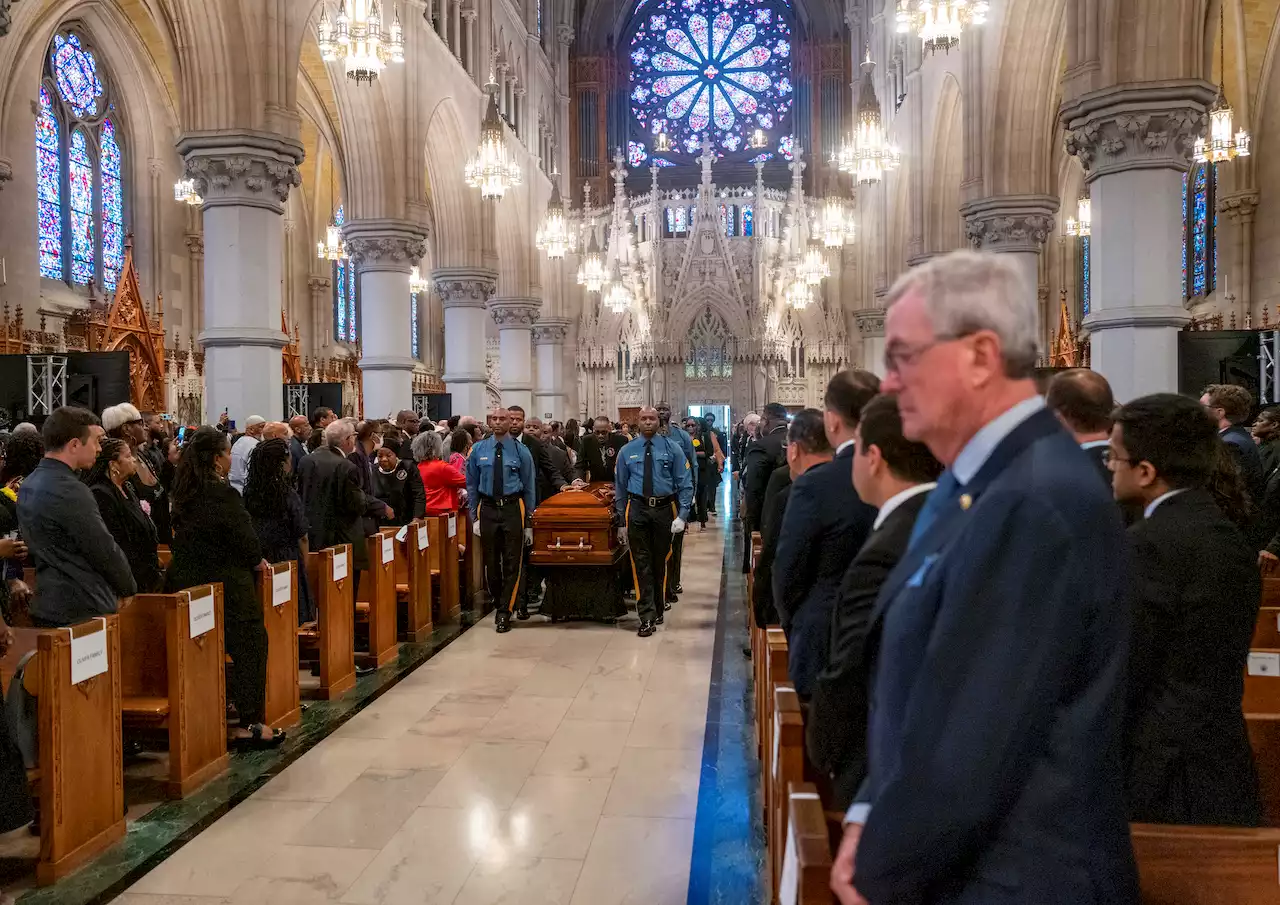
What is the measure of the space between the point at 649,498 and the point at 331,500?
267cm

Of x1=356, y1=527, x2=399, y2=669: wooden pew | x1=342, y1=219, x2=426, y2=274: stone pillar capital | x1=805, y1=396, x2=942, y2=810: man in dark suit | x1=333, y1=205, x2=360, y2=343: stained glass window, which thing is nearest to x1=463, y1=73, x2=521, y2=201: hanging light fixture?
x1=342, y1=219, x2=426, y2=274: stone pillar capital

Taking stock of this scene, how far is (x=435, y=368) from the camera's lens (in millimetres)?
34500

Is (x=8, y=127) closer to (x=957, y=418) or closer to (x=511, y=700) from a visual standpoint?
(x=511, y=700)

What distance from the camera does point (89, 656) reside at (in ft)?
13.2

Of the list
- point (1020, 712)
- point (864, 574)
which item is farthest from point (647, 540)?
point (1020, 712)

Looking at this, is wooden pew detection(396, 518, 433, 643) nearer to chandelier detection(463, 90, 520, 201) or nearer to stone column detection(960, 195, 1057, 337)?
chandelier detection(463, 90, 520, 201)

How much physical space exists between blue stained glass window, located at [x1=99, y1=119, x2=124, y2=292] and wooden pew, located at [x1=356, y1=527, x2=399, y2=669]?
1523cm

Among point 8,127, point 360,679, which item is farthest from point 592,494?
point 8,127

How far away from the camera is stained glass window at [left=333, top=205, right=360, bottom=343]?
28047 mm

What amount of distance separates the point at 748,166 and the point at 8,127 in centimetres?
2445

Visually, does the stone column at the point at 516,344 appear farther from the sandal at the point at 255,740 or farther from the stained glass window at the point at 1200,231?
the sandal at the point at 255,740

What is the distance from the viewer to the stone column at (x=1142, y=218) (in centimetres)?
895

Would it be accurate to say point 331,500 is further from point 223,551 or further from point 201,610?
point 201,610

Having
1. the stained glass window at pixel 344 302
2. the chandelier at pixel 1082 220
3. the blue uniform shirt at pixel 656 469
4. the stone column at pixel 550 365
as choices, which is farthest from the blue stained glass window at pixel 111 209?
the chandelier at pixel 1082 220
